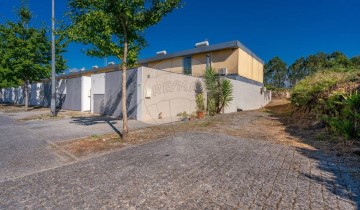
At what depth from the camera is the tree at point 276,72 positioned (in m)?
49.9

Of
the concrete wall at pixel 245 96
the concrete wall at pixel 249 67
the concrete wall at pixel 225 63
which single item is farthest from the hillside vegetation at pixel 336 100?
the concrete wall at pixel 249 67

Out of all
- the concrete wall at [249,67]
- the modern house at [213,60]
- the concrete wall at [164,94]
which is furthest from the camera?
the concrete wall at [249,67]

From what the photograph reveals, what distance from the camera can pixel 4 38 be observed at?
14.7m

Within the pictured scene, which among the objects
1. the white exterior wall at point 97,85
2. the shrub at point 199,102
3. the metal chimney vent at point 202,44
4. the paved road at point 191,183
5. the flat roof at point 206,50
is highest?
the metal chimney vent at point 202,44

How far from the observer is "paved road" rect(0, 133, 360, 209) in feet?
8.76

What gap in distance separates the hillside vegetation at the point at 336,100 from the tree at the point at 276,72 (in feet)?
141

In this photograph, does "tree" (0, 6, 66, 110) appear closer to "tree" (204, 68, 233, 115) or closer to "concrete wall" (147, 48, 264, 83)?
"concrete wall" (147, 48, 264, 83)

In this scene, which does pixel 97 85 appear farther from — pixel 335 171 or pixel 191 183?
pixel 335 171

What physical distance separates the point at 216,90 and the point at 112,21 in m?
9.56

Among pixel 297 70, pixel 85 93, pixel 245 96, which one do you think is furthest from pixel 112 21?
pixel 297 70

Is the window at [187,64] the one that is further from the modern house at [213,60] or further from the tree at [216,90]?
the tree at [216,90]

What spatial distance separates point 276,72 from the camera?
50812 mm

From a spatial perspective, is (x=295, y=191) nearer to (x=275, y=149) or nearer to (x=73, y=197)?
(x=275, y=149)

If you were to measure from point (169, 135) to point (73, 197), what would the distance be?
4428 mm
